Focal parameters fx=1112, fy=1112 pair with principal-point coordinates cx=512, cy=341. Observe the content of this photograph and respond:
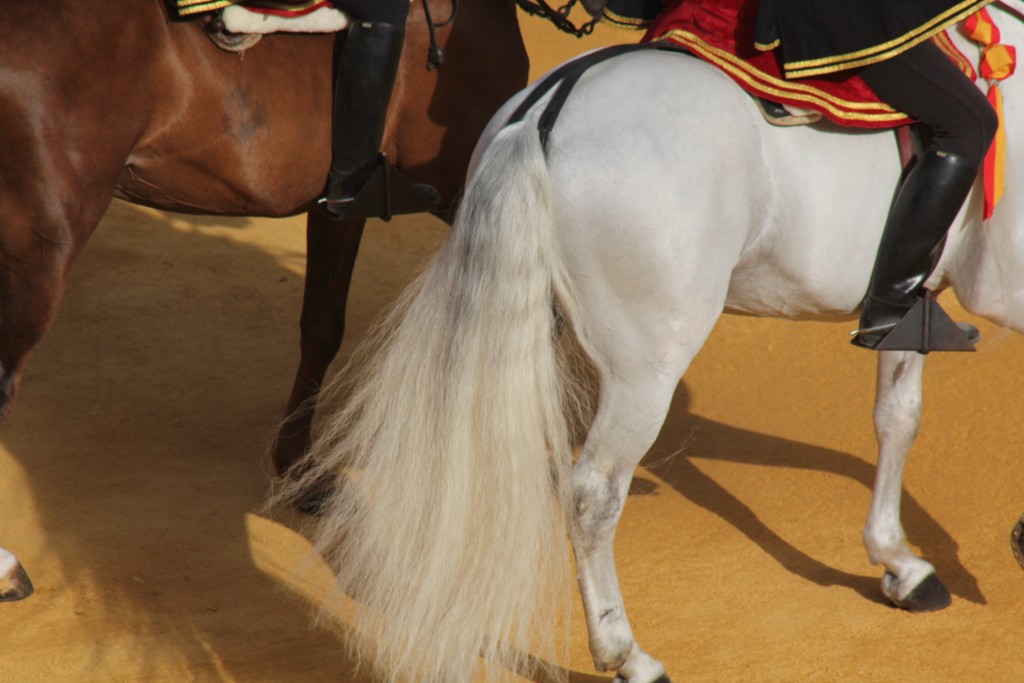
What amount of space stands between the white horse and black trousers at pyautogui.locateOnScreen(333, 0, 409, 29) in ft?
2.96

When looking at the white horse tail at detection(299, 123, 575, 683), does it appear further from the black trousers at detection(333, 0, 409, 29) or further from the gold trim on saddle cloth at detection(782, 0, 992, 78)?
the black trousers at detection(333, 0, 409, 29)

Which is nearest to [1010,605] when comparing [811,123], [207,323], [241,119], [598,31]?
[811,123]

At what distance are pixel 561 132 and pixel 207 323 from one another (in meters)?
4.06

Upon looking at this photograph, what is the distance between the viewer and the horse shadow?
13.0 ft

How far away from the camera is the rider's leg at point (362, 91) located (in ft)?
11.6

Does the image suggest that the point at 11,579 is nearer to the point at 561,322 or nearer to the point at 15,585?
the point at 15,585

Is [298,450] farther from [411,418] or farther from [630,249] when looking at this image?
[630,249]

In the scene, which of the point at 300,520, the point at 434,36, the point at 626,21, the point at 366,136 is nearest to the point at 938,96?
the point at 626,21

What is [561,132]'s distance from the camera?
8.81 feet

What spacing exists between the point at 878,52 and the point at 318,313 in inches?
97.7

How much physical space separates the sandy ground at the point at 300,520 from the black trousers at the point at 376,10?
118 cm

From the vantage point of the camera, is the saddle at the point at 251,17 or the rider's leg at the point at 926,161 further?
the saddle at the point at 251,17

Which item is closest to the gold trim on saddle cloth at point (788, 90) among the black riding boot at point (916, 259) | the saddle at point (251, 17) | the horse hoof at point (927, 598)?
the black riding boot at point (916, 259)

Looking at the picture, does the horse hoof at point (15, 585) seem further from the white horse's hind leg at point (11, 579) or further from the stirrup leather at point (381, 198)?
the stirrup leather at point (381, 198)
